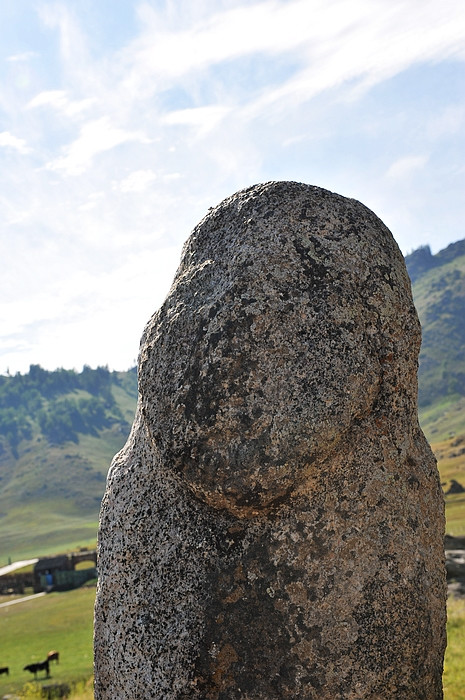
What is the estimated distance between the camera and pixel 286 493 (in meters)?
3.92

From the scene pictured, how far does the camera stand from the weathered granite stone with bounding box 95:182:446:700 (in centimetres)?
388

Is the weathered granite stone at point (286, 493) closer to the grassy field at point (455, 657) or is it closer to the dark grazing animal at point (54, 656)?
the grassy field at point (455, 657)

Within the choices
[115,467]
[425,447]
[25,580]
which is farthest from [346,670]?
[25,580]

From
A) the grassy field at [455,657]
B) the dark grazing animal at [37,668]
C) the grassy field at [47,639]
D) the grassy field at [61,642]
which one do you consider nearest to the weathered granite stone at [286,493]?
the grassy field at [455,657]

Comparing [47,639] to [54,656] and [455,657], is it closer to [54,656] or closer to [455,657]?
[54,656]

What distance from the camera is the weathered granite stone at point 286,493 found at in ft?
12.7

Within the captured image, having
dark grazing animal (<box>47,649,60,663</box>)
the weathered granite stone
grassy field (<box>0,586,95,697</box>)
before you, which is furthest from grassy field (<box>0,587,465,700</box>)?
the weathered granite stone

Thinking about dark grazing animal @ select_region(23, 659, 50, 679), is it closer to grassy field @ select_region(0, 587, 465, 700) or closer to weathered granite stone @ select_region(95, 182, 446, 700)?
grassy field @ select_region(0, 587, 465, 700)

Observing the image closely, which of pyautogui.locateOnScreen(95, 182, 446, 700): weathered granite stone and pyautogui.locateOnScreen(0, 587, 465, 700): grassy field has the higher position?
pyautogui.locateOnScreen(95, 182, 446, 700): weathered granite stone

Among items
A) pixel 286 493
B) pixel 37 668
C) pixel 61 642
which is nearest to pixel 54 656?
pixel 37 668

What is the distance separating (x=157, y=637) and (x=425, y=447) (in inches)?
82.8

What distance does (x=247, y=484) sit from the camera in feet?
12.7

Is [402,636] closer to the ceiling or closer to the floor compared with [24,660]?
closer to the ceiling

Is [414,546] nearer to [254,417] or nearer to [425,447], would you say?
[425,447]
